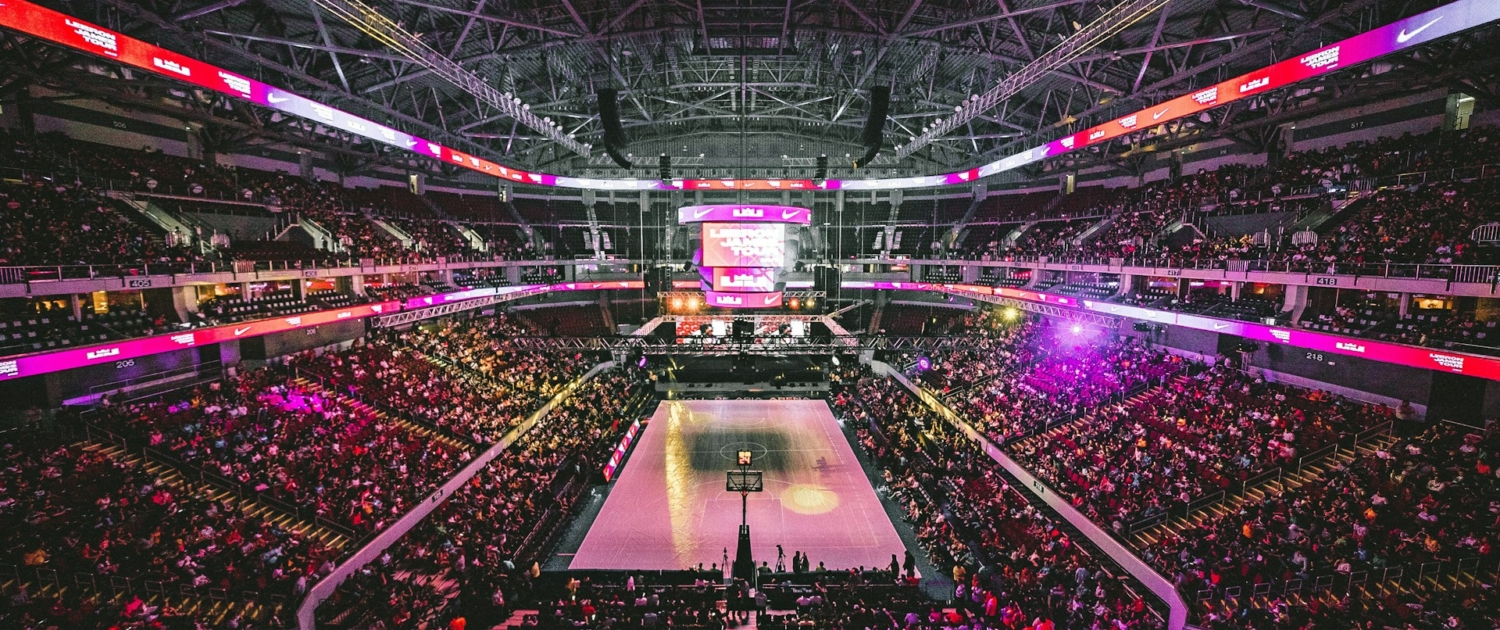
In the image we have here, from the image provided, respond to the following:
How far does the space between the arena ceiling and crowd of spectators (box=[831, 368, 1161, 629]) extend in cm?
1318

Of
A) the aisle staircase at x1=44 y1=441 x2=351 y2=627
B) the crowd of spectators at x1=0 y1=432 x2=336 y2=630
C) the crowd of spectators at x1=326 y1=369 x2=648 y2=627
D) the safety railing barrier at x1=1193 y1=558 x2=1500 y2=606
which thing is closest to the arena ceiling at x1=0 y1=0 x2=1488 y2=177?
the crowd of spectators at x1=0 y1=432 x2=336 y2=630

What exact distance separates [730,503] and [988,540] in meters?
7.26

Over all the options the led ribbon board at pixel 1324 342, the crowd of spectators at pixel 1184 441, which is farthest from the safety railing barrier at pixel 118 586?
the led ribbon board at pixel 1324 342

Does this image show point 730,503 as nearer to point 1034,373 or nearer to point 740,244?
point 740,244

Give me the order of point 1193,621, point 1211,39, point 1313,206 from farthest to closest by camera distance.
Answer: point 1313,206
point 1211,39
point 1193,621

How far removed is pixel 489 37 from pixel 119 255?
36.5 ft

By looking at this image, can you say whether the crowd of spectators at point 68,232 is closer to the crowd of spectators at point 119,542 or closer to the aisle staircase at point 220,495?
the crowd of spectators at point 119,542

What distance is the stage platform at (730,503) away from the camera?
14641 millimetres

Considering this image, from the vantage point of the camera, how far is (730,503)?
17.4 m

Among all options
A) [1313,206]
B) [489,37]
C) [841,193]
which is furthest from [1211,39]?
[841,193]

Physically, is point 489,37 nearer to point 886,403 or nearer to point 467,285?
point 467,285

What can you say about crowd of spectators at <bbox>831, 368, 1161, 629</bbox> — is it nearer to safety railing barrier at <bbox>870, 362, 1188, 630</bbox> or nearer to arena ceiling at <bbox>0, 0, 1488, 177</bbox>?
safety railing barrier at <bbox>870, 362, 1188, 630</bbox>

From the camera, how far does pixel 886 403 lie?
24484 millimetres

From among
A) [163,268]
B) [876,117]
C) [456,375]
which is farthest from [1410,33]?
[163,268]
